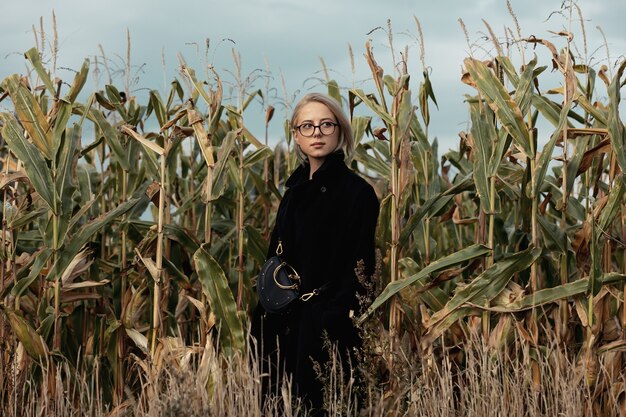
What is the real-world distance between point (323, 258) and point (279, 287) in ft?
0.94

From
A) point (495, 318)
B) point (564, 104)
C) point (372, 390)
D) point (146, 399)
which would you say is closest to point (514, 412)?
point (372, 390)

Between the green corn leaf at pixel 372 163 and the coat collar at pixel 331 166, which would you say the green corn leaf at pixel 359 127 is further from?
the coat collar at pixel 331 166

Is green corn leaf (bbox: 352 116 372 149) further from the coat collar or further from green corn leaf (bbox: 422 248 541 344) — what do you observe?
green corn leaf (bbox: 422 248 541 344)

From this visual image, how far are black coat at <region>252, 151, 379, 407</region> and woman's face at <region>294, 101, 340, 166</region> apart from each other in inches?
2.2

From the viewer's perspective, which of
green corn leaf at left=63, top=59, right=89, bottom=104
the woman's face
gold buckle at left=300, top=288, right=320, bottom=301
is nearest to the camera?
gold buckle at left=300, top=288, right=320, bottom=301

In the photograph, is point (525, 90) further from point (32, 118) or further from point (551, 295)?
point (32, 118)

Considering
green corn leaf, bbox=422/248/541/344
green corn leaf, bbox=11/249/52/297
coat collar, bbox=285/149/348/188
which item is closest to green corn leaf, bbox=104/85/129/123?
green corn leaf, bbox=11/249/52/297

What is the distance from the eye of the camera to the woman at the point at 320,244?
14.4ft

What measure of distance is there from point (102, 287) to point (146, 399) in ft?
3.67

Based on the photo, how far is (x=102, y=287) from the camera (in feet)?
20.1

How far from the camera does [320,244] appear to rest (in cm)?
452

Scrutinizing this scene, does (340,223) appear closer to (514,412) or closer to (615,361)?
(514,412)

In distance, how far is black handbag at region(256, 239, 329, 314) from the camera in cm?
454

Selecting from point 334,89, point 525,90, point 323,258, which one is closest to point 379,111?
point 525,90
